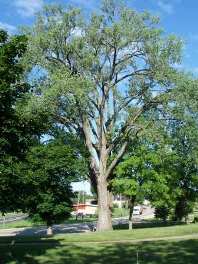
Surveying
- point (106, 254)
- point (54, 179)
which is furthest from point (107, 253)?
point (54, 179)

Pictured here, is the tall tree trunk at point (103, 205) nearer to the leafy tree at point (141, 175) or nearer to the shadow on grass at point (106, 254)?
the leafy tree at point (141, 175)

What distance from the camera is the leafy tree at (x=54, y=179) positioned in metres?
38.3

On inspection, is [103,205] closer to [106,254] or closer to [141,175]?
[141,175]

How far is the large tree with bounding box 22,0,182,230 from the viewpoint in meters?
39.8

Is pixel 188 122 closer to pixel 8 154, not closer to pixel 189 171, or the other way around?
pixel 189 171

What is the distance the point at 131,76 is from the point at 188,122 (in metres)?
6.22

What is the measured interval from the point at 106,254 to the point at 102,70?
70.5ft

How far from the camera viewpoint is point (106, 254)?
21938mm

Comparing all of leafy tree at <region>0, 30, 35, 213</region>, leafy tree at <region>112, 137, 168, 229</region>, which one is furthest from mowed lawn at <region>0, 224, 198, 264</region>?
leafy tree at <region>112, 137, 168, 229</region>

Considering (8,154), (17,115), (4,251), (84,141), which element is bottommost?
(4,251)

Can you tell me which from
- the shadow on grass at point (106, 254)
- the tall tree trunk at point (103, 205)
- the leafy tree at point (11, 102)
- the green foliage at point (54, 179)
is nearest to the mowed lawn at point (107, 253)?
the shadow on grass at point (106, 254)

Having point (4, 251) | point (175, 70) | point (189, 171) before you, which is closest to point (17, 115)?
point (4, 251)

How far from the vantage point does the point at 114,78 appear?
4253 cm

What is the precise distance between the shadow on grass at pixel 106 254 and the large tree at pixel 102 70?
1524 cm
